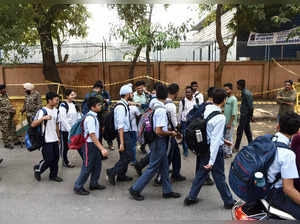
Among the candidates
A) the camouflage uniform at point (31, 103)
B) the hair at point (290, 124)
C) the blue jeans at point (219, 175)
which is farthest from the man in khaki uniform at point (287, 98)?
the camouflage uniform at point (31, 103)

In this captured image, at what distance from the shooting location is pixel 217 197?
4.42 meters

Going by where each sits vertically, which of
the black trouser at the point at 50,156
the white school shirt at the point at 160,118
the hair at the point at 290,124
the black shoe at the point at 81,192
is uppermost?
the hair at the point at 290,124

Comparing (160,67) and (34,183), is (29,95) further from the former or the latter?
(160,67)

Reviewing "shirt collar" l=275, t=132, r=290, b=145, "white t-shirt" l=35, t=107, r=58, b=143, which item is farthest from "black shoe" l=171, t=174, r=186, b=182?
"shirt collar" l=275, t=132, r=290, b=145

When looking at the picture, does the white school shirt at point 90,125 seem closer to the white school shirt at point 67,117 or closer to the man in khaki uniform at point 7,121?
the white school shirt at point 67,117

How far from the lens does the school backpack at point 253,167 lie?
228 centimetres

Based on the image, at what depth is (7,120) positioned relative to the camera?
695 cm

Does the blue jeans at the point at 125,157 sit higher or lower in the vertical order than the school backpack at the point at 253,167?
lower

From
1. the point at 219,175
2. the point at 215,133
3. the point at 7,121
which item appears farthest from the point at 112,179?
the point at 7,121

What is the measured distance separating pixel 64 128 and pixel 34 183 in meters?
1.19

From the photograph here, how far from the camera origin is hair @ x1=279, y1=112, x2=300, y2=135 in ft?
8.00

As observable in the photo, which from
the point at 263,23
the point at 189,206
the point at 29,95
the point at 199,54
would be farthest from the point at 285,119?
the point at 263,23

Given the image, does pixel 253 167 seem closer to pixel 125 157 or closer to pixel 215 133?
pixel 215 133

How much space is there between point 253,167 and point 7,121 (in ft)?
21.2
